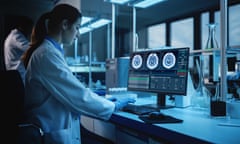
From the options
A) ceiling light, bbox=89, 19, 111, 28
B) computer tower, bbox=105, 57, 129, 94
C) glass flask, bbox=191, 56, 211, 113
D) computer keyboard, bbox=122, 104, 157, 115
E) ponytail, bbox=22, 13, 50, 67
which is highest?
ceiling light, bbox=89, 19, 111, 28

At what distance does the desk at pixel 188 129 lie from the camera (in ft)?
3.14

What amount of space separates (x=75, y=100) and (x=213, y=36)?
103 cm

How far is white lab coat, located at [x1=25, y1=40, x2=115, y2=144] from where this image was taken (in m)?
1.20

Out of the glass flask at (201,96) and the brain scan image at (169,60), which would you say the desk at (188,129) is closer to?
the glass flask at (201,96)

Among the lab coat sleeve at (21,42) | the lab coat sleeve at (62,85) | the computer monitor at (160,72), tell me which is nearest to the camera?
the lab coat sleeve at (62,85)

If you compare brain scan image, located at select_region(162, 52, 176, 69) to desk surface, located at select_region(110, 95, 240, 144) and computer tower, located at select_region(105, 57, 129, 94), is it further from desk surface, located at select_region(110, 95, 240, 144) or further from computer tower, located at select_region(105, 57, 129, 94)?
computer tower, located at select_region(105, 57, 129, 94)

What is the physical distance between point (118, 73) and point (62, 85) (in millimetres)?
928

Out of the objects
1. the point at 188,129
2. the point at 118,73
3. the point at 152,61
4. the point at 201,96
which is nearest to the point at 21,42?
the point at 118,73

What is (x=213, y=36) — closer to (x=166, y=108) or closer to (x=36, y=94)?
(x=166, y=108)

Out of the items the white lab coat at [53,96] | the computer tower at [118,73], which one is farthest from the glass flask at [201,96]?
the white lab coat at [53,96]

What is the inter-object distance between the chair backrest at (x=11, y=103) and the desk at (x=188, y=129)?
20.7 inches

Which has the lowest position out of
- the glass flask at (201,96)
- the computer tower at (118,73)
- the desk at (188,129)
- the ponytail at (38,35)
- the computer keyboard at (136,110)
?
the desk at (188,129)

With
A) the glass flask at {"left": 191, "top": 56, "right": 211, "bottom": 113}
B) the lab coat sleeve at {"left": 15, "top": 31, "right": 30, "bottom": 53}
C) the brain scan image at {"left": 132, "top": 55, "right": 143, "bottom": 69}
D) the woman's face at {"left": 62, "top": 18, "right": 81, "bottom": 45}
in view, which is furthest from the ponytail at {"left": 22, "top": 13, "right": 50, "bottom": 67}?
the lab coat sleeve at {"left": 15, "top": 31, "right": 30, "bottom": 53}

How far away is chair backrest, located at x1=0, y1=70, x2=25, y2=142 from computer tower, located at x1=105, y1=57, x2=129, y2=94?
3.01 ft
